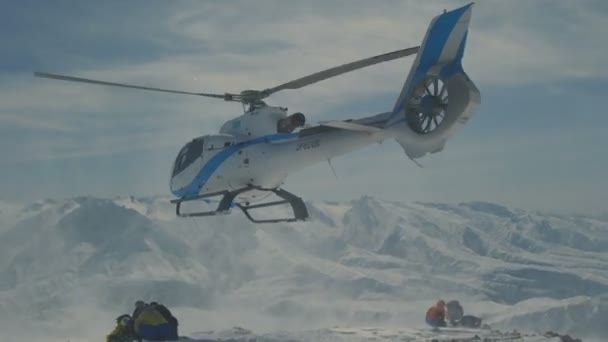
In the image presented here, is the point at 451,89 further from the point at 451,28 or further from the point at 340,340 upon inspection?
the point at 340,340

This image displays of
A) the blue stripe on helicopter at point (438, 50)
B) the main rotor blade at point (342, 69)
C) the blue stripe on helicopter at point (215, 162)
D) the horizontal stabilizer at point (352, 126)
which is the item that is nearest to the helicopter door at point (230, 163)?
the blue stripe on helicopter at point (215, 162)

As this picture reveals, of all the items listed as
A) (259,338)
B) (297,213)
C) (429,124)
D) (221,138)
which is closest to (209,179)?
(221,138)

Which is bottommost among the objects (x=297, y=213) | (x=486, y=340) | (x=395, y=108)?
(x=486, y=340)

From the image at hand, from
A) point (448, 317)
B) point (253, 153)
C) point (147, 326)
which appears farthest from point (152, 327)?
point (448, 317)

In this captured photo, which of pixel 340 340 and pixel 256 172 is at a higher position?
pixel 256 172

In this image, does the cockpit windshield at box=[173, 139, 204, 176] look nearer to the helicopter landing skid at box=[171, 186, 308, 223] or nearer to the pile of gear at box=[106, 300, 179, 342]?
the helicopter landing skid at box=[171, 186, 308, 223]

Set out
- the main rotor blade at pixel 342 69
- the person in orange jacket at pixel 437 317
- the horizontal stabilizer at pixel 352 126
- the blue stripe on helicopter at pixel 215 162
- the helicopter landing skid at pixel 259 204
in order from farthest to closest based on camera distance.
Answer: the person in orange jacket at pixel 437 317, the helicopter landing skid at pixel 259 204, the blue stripe on helicopter at pixel 215 162, the main rotor blade at pixel 342 69, the horizontal stabilizer at pixel 352 126

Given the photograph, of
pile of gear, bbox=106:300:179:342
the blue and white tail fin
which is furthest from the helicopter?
pile of gear, bbox=106:300:179:342

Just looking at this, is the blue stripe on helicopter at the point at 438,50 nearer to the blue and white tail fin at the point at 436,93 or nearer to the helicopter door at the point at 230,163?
the blue and white tail fin at the point at 436,93
